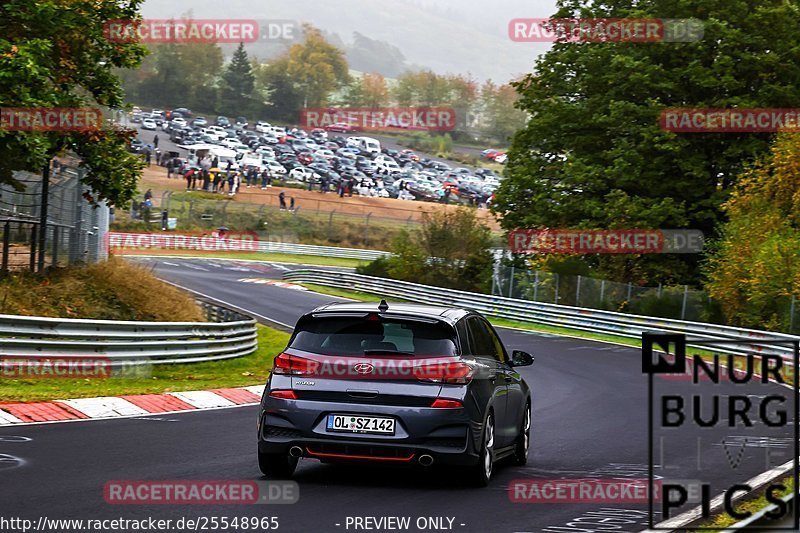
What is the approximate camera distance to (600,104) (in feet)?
148

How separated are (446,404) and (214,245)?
67.1 m

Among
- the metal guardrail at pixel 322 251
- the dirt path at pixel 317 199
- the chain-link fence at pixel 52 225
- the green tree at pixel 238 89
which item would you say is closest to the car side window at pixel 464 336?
the chain-link fence at pixel 52 225

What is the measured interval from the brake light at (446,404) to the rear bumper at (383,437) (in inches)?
1.3

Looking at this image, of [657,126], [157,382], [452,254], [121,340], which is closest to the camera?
[157,382]

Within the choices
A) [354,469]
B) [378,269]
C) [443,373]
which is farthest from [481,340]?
Result: [378,269]

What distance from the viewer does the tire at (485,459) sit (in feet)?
33.8

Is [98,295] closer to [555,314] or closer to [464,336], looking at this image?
[464,336]

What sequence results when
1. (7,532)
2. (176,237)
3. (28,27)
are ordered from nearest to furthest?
1. (7,532)
2. (28,27)
3. (176,237)

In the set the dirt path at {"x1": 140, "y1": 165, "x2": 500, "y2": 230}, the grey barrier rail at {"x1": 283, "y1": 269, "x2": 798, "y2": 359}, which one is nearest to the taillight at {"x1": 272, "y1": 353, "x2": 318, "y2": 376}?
the grey barrier rail at {"x1": 283, "y1": 269, "x2": 798, "y2": 359}

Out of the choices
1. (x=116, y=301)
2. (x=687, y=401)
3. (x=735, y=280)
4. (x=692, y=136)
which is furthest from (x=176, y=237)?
(x=687, y=401)

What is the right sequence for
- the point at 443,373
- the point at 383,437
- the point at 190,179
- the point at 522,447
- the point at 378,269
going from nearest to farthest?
the point at 383,437 < the point at 443,373 < the point at 522,447 < the point at 378,269 < the point at 190,179

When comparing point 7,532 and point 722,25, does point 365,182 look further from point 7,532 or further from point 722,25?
point 7,532

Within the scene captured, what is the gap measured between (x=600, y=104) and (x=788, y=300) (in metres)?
13.8

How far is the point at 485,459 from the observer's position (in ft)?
34.1
